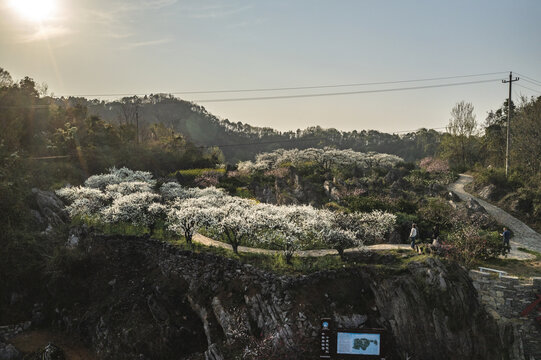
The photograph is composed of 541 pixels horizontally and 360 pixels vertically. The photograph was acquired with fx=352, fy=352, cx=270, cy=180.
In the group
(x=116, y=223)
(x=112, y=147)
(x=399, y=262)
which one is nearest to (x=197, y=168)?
(x=112, y=147)

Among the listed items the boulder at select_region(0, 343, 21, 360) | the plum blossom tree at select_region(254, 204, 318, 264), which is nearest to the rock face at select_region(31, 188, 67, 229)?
the boulder at select_region(0, 343, 21, 360)

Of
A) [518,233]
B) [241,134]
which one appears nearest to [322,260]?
[518,233]

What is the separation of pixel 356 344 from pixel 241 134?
116165 millimetres

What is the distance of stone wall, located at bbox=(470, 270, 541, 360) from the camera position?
15688 mm

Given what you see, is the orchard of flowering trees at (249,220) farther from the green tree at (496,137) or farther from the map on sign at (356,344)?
the green tree at (496,137)

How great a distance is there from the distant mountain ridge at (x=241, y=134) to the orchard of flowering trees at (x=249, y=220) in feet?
187

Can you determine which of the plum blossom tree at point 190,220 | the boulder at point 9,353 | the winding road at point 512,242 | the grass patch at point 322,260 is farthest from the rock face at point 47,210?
the grass patch at point 322,260

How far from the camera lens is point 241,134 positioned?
12588 centimetres

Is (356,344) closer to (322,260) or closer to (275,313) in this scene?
(275,313)

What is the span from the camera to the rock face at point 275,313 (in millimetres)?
14984

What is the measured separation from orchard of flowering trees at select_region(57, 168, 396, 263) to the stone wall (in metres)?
5.86

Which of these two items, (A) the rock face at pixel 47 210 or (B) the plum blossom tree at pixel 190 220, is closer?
(B) the plum blossom tree at pixel 190 220

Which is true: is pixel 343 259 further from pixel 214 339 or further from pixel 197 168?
pixel 197 168

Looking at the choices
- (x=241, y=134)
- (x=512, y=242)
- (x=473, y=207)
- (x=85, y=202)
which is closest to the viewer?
(x=512, y=242)
